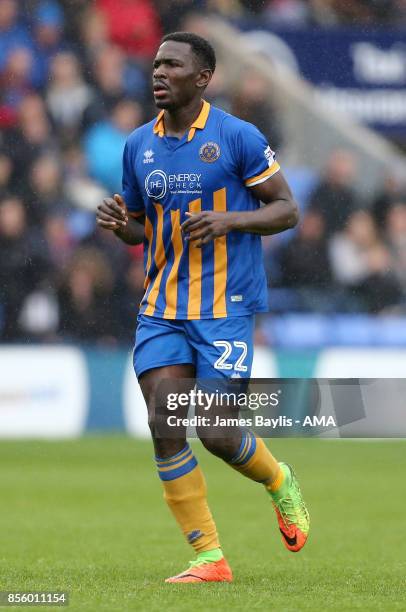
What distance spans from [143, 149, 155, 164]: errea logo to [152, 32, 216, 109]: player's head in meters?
0.20

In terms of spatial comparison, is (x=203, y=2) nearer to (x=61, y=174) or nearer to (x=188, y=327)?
(x=61, y=174)

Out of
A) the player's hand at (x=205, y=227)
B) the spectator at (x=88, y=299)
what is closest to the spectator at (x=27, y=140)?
the spectator at (x=88, y=299)

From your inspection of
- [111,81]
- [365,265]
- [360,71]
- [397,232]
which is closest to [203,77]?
[111,81]

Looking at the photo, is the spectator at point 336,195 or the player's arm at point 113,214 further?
the spectator at point 336,195

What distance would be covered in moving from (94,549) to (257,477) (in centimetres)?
121

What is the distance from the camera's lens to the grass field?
4.72 meters

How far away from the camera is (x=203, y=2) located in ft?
47.5

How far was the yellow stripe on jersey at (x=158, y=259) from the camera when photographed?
522 centimetres

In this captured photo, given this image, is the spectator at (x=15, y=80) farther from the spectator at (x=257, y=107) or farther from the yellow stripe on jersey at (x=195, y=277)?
the yellow stripe on jersey at (x=195, y=277)

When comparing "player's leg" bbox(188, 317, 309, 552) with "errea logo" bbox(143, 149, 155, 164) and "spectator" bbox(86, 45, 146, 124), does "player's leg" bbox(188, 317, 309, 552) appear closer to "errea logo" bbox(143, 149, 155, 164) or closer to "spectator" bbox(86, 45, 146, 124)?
"errea logo" bbox(143, 149, 155, 164)

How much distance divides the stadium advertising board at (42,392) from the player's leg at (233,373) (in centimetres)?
620

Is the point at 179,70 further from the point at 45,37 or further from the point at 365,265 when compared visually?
the point at 45,37

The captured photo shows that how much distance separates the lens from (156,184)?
5180 millimetres

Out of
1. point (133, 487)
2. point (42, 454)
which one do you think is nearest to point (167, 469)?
point (133, 487)
